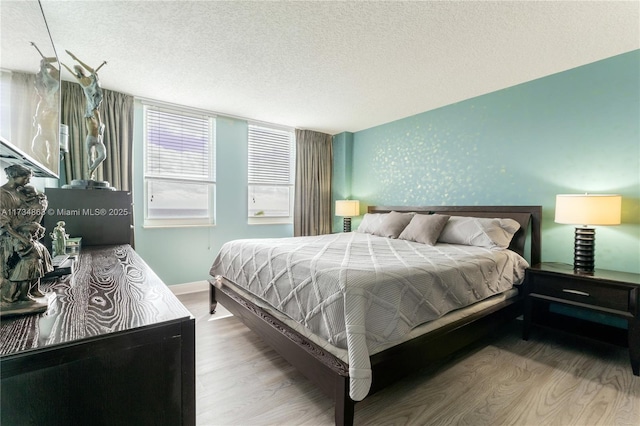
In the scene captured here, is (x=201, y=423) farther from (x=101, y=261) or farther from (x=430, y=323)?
(x=430, y=323)

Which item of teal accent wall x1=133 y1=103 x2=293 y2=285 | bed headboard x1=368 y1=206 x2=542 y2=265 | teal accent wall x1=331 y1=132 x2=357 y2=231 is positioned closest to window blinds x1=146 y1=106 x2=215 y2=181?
teal accent wall x1=133 y1=103 x2=293 y2=285

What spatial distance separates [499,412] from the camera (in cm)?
156

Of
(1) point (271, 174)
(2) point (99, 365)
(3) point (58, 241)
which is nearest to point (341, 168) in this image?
(1) point (271, 174)

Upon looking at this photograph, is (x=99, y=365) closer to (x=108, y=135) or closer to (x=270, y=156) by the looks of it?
(x=108, y=135)

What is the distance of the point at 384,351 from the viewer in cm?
150

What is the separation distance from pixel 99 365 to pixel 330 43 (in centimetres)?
247

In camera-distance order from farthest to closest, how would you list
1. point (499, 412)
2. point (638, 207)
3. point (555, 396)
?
point (638, 207) < point (555, 396) < point (499, 412)

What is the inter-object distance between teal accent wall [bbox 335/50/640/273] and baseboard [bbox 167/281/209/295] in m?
3.19


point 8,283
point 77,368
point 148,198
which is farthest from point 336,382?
point 148,198

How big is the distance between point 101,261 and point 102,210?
867 millimetres

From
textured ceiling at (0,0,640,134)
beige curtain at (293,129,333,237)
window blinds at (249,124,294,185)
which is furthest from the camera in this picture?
beige curtain at (293,129,333,237)

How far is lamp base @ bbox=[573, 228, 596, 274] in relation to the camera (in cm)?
232

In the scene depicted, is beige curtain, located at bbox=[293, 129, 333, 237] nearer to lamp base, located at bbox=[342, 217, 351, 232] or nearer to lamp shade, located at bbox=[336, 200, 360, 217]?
lamp base, located at bbox=[342, 217, 351, 232]

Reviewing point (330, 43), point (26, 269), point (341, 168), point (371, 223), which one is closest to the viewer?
point (26, 269)
